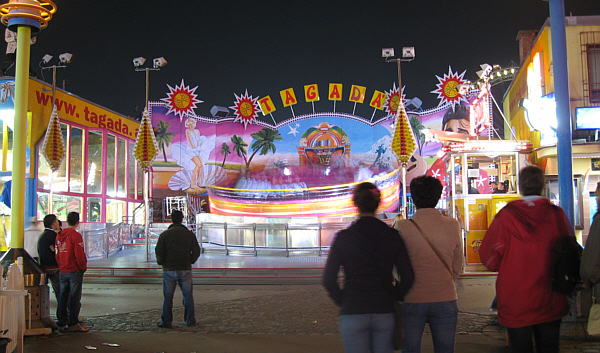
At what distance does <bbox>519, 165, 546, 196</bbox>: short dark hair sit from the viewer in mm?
3607

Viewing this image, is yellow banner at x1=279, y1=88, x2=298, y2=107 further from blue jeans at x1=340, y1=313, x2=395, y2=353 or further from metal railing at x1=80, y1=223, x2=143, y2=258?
blue jeans at x1=340, y1=313, x2=395, y2=353

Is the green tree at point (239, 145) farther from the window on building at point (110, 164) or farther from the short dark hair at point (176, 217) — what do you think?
the short dark hair at point (176, 217)

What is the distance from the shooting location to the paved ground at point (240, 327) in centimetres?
617

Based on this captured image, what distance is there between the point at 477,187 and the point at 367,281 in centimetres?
1039

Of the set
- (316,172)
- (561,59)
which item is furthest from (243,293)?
(316,172)

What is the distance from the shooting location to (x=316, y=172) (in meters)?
31.1

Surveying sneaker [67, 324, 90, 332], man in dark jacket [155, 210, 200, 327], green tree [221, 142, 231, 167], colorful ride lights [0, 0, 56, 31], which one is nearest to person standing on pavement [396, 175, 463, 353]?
man in dark jacket [155, 210, 200, 327]

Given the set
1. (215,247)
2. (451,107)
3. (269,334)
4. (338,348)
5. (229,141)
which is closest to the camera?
(338,348)

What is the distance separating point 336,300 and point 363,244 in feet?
1.27

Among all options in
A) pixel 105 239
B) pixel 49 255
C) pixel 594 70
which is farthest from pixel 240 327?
pixel 105 239

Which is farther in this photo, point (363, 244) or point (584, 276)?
point (584, 276)

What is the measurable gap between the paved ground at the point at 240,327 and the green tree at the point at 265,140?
21.5 metres

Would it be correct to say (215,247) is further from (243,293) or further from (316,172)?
(316,172)

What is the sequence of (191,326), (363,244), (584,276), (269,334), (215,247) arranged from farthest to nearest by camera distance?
(215,247)
(191,326)
(269,334)
(584,276)
(363,244)
